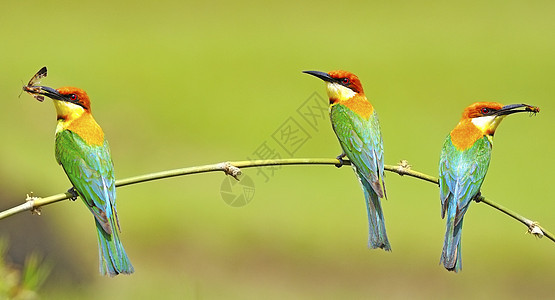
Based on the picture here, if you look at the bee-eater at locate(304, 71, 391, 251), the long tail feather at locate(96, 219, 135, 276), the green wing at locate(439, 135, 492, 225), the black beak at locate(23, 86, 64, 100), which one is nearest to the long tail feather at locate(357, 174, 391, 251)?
the bee-eater at locate(304, 71, 391, 251)

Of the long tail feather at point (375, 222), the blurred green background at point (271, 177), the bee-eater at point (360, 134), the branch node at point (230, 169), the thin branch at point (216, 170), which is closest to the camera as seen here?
the thin branch at point (216, 170)

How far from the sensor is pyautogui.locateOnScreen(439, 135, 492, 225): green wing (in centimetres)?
136

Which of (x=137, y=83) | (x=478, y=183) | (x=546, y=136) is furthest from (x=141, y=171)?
(x=478, y=183)

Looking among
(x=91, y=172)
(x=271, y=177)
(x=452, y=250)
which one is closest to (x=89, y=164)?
(x=91, y=172)

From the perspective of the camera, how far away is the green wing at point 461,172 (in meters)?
1.36

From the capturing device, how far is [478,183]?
4.63 ft

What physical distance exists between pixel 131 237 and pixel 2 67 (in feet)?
8.23

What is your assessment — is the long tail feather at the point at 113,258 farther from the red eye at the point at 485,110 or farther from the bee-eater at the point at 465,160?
the red eye at the point at 485,110

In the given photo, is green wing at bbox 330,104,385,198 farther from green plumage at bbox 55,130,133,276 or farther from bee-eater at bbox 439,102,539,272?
green plumage at bbox 55,130,133,276

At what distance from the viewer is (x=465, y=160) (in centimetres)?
144

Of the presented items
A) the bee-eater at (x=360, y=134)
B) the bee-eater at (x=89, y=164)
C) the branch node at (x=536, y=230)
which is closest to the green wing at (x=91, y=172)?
the bee-eater at (x=89, y=164)

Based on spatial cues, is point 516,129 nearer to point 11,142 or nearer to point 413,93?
point 413,93

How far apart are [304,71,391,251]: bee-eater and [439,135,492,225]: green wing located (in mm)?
103

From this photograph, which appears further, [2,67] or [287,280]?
[2,67]
